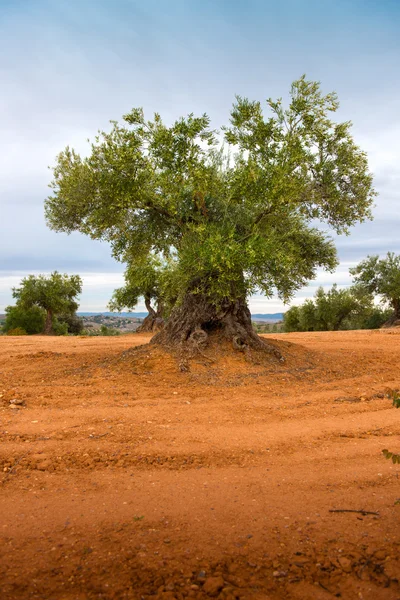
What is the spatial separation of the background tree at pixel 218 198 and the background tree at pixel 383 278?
23.2 metres

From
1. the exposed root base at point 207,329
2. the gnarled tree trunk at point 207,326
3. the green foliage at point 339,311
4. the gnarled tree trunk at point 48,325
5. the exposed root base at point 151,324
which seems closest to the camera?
the exposed root base at point 207,329

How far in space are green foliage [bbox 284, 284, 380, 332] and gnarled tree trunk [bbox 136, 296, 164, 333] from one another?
1589cm

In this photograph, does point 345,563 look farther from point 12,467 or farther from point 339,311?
point 339,311

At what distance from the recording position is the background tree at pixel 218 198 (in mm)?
10812

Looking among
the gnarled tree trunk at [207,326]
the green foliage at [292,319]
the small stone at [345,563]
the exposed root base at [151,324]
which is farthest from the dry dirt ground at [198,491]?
the green foliage at [292,319]

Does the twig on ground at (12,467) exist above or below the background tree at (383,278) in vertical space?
below

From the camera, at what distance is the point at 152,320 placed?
31.2m

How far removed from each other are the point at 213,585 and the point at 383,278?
3583 cm

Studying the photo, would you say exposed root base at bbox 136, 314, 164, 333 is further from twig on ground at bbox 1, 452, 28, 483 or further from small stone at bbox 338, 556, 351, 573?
small stone at bbox 338, 556, 351, 573

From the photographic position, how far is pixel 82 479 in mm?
5109

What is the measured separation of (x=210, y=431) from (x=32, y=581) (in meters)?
3.83

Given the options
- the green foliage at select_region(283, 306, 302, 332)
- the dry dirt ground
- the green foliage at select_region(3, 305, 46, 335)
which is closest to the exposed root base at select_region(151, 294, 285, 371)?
the dry dirt ground

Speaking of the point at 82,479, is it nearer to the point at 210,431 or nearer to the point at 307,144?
the point at 210,431

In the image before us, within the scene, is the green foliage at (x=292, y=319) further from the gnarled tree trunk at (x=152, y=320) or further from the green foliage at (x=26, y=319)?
the green foliage at (x=26, y=319)
